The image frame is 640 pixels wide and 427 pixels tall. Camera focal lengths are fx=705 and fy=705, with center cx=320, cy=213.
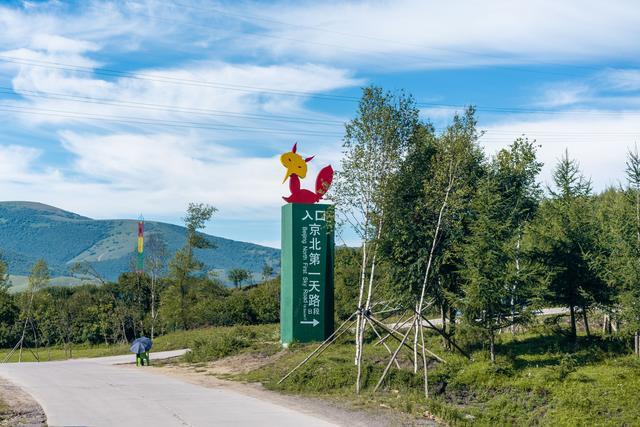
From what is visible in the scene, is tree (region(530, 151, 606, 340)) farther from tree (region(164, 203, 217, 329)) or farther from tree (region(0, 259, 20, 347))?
tree (region(0, 259, 20, 347))

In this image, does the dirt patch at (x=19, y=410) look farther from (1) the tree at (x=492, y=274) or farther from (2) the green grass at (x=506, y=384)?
(1) the tree at (x=492, y=274)

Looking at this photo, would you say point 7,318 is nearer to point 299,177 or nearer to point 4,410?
→ point 299,177

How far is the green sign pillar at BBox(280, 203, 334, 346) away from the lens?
3281cm

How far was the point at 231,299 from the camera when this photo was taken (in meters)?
57.0

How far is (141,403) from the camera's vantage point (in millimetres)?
20281

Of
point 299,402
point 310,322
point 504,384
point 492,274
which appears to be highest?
point 492,274

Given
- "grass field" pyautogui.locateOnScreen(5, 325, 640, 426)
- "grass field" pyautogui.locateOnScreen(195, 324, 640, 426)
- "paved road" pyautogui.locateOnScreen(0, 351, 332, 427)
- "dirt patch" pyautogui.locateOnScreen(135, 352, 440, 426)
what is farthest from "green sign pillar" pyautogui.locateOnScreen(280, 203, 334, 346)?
"paved road" pyautogui.locateOnScreen(0, 351, 332, 427)

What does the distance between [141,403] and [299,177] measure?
16.1 m

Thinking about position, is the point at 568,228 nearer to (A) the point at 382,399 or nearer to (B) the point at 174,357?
(A) the point at 382,399

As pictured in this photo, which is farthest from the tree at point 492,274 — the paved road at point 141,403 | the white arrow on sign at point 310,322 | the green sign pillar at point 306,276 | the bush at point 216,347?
the bush at point 216,347

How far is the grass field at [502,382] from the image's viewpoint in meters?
20.5

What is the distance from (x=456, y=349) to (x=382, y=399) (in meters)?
8.03

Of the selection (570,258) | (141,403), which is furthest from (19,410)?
(570,258)

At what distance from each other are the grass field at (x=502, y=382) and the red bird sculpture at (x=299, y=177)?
23.4ft
